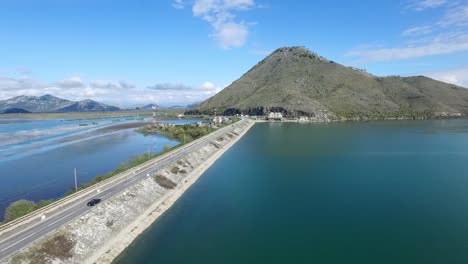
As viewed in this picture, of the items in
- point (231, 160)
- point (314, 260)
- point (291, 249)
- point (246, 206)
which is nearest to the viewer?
point (314, 260)

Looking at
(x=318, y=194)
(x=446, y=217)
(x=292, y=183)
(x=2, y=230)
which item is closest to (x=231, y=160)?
(x=292, y=183)

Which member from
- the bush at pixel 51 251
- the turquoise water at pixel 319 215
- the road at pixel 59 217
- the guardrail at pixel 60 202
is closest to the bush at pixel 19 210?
the guardrail at pixel 60 202

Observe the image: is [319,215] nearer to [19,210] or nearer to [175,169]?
[175,169]

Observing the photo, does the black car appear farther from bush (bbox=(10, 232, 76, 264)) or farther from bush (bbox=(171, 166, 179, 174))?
bush (bbox=(171, 166, 179, 174))

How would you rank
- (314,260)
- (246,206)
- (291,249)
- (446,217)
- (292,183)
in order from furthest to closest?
(292,183)
(246,206)
(446,217)
(291,249)
(314,260)

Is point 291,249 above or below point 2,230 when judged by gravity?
below

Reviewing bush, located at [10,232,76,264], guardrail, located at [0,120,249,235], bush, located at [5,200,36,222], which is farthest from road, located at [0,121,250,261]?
bush, located at [5,200,36,222]

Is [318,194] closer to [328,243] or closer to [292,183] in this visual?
[292,183]

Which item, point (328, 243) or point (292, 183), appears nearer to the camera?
point (328, 243)
